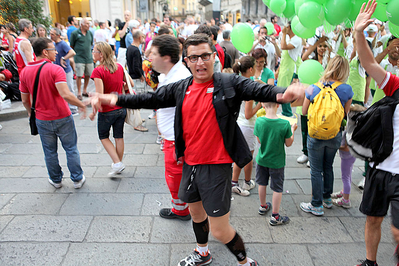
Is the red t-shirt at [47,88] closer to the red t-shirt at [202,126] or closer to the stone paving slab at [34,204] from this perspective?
the stone paving slab at [34,204]

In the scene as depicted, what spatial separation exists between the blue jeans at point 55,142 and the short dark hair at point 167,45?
176 centimetres

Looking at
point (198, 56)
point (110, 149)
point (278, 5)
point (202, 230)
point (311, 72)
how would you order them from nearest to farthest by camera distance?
point (198, 56) < point (202, 230) < point (311, 72) < point (278, 5) < point (110, 149)

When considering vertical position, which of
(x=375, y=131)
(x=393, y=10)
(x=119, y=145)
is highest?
(x=393, y=10)

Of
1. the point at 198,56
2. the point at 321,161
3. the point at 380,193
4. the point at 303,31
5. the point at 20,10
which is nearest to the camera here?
the point at 198,56

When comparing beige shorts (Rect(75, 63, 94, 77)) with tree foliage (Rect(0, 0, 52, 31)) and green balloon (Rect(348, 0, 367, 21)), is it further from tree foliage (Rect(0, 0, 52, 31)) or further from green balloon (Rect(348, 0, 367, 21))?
green balloon (Rect(348, 0, 367, 21))

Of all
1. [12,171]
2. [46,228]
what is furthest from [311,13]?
[12,171]

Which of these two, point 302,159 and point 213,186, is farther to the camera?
point 302,159

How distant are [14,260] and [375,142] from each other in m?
3.20

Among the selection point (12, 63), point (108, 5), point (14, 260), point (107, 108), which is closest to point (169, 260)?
point (14, 260)

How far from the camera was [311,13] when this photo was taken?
3000mm

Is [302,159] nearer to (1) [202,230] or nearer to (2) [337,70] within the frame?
(2) [337,70]

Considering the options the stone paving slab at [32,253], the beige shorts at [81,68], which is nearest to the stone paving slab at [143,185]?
the stone paving slab at [32,253]

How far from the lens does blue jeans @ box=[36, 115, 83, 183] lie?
3.55 metres

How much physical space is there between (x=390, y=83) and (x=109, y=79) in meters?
3.22
